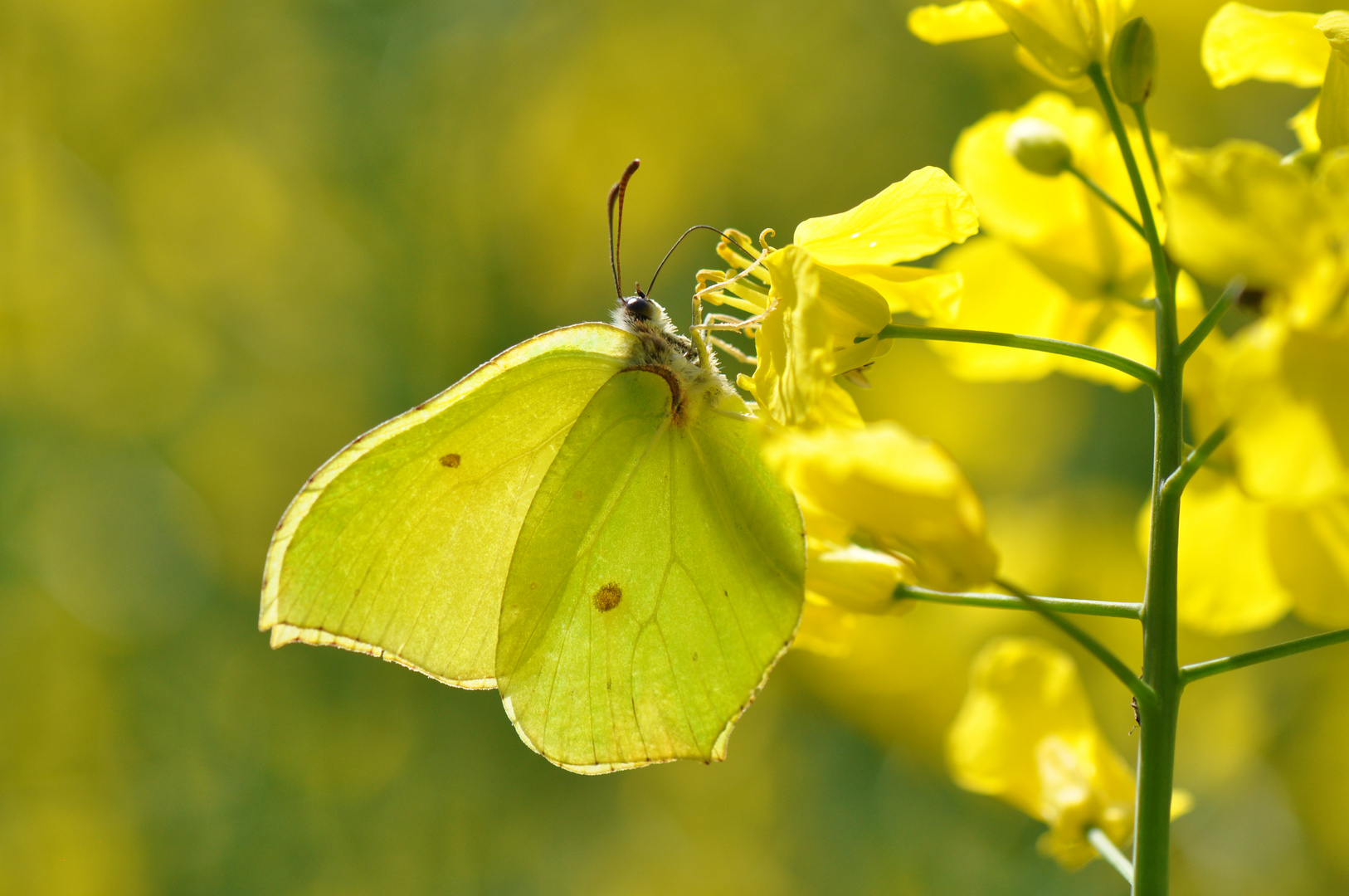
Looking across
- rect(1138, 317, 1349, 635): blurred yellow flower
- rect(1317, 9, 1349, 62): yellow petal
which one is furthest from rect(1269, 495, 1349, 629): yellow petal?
rect(1317, 9, 1349, 62): yellow petal

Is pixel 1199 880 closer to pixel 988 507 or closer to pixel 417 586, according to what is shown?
pixel 988 507

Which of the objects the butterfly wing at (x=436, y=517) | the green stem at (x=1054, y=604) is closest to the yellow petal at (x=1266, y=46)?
the green stem at (x=1054, y=604)

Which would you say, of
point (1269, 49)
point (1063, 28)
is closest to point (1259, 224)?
point (1063, 28)

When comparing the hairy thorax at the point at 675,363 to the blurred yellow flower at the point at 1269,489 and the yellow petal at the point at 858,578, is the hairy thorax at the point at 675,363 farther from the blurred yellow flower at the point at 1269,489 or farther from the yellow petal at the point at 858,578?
the blurred yellow flower at the point at 1269,489

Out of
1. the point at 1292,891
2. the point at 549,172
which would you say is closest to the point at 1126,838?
the point at 1292,891

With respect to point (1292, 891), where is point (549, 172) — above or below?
above

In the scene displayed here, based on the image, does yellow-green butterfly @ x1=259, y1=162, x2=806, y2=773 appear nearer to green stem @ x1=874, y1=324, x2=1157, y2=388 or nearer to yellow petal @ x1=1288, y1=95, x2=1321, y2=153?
green stem @ x1=874, y1=324, x2=1157, y2=388
